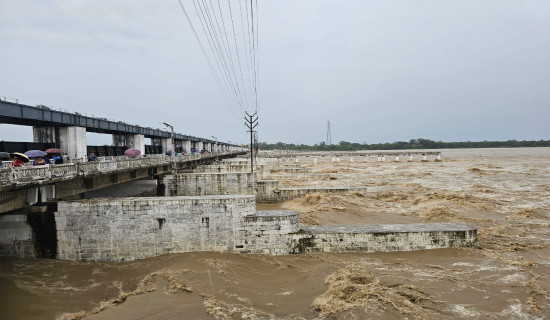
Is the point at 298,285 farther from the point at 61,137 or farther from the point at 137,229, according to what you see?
the point at 61,137

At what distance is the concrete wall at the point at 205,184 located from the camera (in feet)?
84.2

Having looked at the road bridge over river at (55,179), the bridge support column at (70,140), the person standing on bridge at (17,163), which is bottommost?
the road bridge over river at (55,179)

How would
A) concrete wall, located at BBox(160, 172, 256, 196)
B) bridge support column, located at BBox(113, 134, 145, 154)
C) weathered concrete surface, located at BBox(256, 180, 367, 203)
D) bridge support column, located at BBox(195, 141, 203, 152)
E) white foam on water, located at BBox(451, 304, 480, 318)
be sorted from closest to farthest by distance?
white foam on water, located at BBox(451, 304, 480, 318), concrete wall, located at BBox(160, 172, 256, 196), weathered concrete surface, located at BBox(256, 180, 367, 203), bridge support column, located at BBox(113, 134, 145, 154), bridge support column, located at BBox(195, 141, 203, 152)

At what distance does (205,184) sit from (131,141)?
33.4 m

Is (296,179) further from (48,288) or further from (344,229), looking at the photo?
(48,288)

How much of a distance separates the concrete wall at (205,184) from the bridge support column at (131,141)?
94.4 feet

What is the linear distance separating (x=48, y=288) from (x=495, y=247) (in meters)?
17.7

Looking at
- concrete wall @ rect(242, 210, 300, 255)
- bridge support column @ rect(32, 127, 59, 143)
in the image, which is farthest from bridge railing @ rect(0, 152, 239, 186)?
bridge support column @ rect(32, 127, 59, 143)

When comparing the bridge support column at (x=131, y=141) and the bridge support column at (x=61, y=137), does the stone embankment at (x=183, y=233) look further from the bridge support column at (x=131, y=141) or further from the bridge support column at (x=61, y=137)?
the bridge support column at (x=131, y=141)

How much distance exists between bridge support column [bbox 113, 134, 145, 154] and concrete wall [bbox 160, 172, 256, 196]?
1132 inches

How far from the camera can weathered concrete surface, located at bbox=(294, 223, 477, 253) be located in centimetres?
1306

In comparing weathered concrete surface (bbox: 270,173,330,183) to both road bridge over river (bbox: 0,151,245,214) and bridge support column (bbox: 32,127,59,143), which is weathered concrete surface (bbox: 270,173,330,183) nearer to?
road bridge over river (bbox: 0,151,245,214)

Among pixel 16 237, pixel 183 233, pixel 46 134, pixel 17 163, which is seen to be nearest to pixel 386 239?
pixel 183 233

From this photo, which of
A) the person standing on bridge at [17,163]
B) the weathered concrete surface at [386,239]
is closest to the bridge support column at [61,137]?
the person standing on bridge at [17,163]
